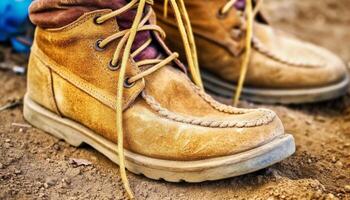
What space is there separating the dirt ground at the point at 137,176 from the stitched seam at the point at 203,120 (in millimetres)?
144

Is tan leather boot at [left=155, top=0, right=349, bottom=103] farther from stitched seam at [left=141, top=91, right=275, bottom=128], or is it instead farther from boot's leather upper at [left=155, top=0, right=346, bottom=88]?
stitched seam at [left=141, top=91, right=275, bottom=128]

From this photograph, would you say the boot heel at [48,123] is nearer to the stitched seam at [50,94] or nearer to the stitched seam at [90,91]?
the stitched seam at [50,94]

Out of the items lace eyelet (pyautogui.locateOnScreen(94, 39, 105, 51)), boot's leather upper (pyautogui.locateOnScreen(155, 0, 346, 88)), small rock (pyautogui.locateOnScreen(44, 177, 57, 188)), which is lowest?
small rock (pyautogui.locateOnScreen(44, 177, 57, 188))

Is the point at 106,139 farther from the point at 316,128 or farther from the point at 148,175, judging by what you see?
the point at 316,128

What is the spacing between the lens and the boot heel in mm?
1530

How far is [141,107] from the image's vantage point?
55.0 inches

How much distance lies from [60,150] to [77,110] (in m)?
0.14

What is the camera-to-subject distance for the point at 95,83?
4.64 ft

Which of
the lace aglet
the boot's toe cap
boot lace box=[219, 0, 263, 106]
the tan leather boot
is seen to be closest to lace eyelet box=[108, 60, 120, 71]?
the boot's toe cap

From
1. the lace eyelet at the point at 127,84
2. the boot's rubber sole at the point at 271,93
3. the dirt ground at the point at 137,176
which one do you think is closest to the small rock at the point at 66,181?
the dirt ground at the point at 137,176

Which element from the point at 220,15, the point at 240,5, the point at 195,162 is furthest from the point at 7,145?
the point at 240,5

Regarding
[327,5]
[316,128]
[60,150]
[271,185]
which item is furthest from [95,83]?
[327,5]

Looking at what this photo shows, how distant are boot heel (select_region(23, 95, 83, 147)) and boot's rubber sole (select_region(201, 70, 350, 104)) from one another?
574 mm

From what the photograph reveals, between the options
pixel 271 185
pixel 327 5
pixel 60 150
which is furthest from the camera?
pixel 327 5
